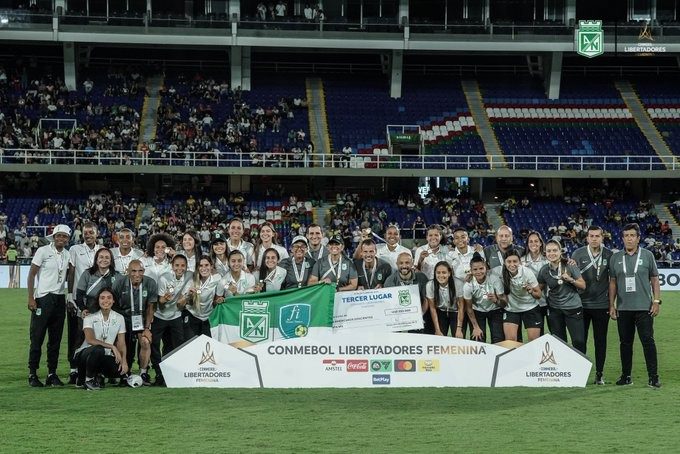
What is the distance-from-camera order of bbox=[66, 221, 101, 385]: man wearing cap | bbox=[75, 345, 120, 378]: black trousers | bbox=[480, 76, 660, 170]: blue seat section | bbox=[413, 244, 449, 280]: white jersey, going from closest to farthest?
1. bbox=[75, 345, 120, 378]: black trousers
2. bbox=[66, 221, 101, 385]: man wearing cap
3. bbox=[413, 244, 449, 280]: white jersey
4. bbox=[480, 76, 660, 170]: blue seat section

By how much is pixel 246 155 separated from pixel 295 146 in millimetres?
2155

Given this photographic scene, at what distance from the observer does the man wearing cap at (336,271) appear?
45.8 feet

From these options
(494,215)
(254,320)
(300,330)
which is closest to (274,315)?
(254,320)

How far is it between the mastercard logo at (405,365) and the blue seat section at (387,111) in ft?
100

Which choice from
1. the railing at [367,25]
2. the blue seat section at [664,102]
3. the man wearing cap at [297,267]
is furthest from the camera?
the blue seat section at [664,102]

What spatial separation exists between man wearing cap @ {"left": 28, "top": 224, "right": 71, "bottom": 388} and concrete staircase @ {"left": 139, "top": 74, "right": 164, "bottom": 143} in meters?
31.0

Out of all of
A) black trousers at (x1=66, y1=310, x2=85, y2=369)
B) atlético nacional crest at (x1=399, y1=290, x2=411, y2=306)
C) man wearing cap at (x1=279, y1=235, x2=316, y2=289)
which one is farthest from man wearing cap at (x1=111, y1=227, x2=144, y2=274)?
atlético nacional crest at (x1=399, y1=290, x2=411, y2=306)

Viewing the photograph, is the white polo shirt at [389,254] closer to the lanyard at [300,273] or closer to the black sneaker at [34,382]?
the lanyard at [300,273]

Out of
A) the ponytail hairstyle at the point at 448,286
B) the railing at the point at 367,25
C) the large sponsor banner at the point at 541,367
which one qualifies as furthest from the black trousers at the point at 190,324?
the railing at the point at 367,25

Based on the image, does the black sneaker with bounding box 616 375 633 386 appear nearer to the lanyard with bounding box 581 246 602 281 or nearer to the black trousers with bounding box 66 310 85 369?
the lanyard with bounding box 581 246 602 281

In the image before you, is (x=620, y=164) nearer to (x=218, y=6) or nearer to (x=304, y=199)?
(x=304, y=199)

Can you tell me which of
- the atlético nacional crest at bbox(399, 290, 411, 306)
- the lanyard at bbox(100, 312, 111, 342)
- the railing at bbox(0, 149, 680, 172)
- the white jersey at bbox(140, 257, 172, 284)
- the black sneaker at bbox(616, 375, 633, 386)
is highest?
the railing at bbox(0, 149, 680, 172)

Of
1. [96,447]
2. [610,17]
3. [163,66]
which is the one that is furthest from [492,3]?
[96,447]

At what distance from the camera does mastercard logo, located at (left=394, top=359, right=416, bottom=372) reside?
12969 millimetres
